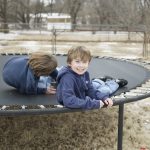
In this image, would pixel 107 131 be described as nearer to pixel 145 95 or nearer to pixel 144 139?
pixel 144 139

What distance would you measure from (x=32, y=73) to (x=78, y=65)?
0.62m

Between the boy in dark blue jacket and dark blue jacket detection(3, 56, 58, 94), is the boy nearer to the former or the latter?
dark blue jacket detection(3, 56, 58, 94)

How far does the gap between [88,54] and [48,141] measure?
131 centimetres

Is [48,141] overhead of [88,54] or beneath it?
beneath

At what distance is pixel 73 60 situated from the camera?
240cm

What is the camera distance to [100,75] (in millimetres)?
4168

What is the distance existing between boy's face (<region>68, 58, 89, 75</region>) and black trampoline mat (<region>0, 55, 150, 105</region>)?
413 millimetres

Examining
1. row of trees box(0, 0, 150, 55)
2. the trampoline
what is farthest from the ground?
row of trees box(0, 0, 150, 55)

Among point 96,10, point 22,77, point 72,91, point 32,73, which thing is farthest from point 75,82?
point 96,10

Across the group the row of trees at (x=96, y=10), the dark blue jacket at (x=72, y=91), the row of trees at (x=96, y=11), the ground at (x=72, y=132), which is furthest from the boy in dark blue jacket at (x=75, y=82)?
the row of trees at (x=96, y=10)

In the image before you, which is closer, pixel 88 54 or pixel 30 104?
pixel 88 54

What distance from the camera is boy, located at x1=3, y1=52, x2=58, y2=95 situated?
278cm

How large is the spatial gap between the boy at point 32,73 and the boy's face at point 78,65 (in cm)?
36

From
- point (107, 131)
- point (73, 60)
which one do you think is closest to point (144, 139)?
point (107, 131)
